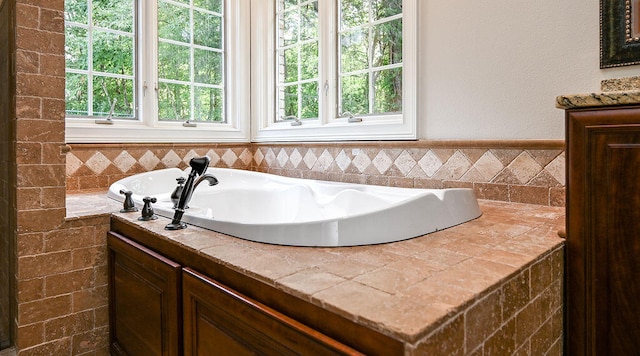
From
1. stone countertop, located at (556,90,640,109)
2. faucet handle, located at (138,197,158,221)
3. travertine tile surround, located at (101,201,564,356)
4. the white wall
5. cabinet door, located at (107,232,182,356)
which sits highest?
the white wall

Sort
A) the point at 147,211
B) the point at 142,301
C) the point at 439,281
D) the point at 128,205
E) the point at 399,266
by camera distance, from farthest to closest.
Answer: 1. the point at 128,205
2. the point at 147,211
3. the point at 142,301
4. the point at 399,266
5. the point at 439,281

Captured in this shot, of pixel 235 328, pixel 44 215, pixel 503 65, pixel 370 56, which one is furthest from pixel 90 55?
pixel 503 65

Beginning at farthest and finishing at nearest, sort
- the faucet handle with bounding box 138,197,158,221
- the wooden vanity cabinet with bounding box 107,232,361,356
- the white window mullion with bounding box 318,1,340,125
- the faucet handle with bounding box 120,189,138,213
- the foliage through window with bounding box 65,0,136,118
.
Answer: the white window mullion with bounding box 318,1,340,125
the foliage through window with bounding box 65,0,136,118
the faucet handle with bounding box 120,189,138,213
the faucet handle with bounding box 138,197,158,221
the wooden vanity cabinet with bounding box 107,232,361,356

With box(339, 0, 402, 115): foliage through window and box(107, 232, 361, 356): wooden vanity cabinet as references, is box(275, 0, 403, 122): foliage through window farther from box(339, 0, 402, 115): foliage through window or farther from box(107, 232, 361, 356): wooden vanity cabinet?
box(107, 232, 361, 356): wooden vanity cabinet

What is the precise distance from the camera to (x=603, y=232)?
42.1 inches

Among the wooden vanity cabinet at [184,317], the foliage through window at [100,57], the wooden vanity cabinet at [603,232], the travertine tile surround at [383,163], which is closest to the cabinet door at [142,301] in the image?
the wooden vanity cabinet at [184,317]

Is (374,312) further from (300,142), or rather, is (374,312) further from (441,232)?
(300,142)

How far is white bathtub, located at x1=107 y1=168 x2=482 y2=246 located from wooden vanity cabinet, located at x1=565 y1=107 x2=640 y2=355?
0.40 metres

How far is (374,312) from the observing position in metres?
0.69

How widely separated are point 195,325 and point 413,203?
745 millimetres

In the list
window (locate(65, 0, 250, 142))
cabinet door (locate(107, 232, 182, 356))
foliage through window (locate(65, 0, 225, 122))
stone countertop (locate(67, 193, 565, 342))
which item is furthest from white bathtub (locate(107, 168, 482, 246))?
foliage through window (locate(65, 0, 225, 122))

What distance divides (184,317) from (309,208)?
1131 millimetres

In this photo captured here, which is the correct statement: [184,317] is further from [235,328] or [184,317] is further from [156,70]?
[156,70]

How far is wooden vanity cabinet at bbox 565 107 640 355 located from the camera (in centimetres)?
102
